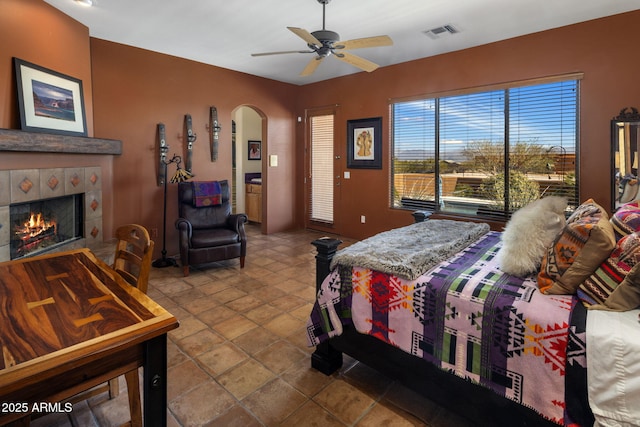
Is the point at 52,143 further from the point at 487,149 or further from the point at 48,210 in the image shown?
the point at 487,149

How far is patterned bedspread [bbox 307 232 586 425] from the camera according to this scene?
55.2 inches

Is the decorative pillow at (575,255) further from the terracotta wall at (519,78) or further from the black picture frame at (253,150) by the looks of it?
the black picture frame at (253,150)

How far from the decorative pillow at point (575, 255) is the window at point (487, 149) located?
268 cm

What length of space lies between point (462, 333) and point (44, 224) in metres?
3.80

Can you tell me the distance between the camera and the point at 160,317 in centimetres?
116

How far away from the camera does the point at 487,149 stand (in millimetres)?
4406

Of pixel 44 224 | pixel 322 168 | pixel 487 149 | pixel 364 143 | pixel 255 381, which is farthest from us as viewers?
pixel 322 168

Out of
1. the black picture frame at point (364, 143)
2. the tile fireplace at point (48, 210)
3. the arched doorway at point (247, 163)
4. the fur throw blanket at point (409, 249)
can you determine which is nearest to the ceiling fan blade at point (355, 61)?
the fur throw blanket at point (409, 249)

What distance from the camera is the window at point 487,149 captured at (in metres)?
3.89

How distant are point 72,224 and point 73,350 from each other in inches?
134

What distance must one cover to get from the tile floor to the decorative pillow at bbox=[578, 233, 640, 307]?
2.94ft

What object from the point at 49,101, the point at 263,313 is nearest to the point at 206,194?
the point at 49,101


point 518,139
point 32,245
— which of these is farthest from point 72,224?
point 518,139

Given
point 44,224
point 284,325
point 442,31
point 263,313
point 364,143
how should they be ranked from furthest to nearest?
point 364,143
point 442,31
point 44,224
point 263,313
point 284,325
